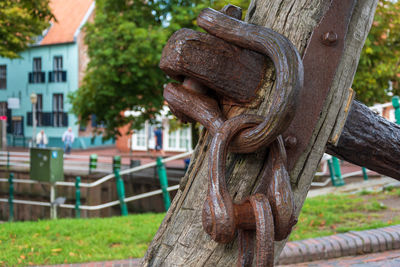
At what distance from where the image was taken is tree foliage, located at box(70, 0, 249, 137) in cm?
1255

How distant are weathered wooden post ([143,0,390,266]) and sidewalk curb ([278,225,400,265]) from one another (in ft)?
9.77

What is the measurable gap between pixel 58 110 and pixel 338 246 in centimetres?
3019

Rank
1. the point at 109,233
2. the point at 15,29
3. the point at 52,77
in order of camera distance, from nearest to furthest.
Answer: the point at 109,233 < the point at 15,29 < the point at 52,77

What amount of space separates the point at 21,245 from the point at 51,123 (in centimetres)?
2880

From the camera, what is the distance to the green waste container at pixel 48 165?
35.6ft

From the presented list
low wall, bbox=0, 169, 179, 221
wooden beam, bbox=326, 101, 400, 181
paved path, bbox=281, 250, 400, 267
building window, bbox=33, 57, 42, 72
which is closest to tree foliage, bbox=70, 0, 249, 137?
low wall, bbox=0, 169, 179, 221

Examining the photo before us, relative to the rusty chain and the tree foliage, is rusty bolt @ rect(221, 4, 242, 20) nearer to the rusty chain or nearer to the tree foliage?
the rusty chain

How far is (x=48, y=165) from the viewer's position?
10.9 m

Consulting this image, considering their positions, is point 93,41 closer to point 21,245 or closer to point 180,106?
point 21,245

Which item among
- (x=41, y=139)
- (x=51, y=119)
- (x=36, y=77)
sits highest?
(x=36, y=77)

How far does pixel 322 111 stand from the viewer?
1010 mm

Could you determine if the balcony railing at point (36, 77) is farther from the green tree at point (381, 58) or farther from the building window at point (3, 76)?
the green tree at point (381, 58)

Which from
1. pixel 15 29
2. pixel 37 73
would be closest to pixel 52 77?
pixel 37 73

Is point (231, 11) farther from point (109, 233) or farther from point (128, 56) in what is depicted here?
point (128, 56)
